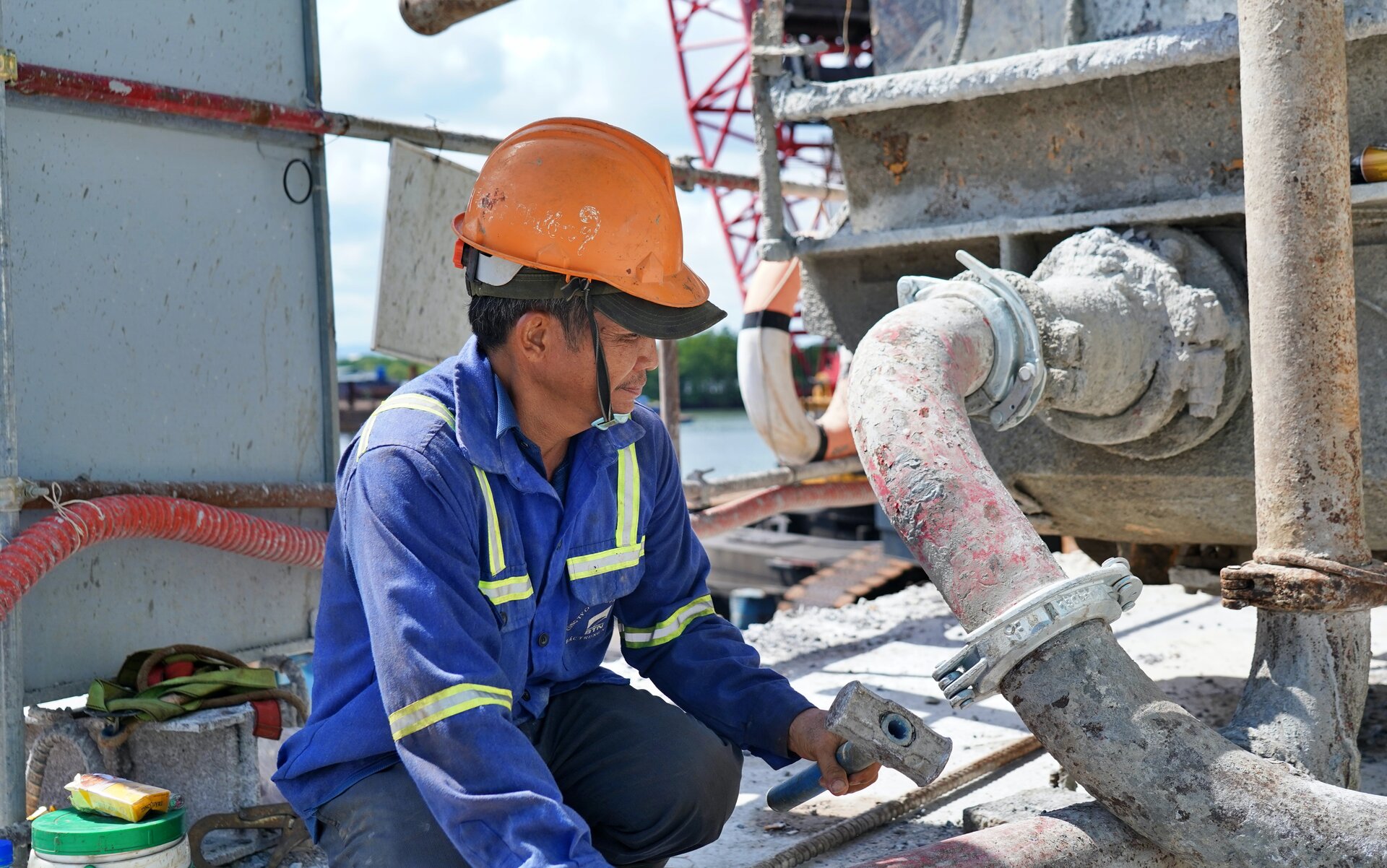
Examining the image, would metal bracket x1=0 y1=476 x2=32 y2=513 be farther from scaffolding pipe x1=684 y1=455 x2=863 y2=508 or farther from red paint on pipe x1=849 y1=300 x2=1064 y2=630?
scaffolding pipe x1=684 y1=455 x2=863 y2=508

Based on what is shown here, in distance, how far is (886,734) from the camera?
2059mm

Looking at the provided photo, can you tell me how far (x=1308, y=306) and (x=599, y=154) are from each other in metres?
1.28

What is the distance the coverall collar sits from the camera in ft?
6.63

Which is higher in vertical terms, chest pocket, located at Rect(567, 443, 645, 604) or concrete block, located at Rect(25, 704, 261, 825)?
chest pocket, located at Rect(567, 443, 645, 604)

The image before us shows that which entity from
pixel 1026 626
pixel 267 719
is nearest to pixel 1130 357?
pixel 1026 626

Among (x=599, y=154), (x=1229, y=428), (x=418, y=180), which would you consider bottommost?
(x=1229, y=428)

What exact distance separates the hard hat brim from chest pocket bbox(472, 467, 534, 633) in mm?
344

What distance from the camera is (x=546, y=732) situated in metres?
2.34

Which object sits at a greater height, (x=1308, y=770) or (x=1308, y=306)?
(x=1308, y=306)

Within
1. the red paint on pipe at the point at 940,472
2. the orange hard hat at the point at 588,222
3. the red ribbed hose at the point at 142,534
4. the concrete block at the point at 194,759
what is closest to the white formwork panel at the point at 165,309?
the red ribbed hose at the point at 142,534

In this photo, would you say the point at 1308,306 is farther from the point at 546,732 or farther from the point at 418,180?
the point at 418,180

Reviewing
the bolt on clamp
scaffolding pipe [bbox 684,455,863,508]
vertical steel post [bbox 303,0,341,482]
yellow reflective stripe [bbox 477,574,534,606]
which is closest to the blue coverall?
yellow reflective stripe [bbox 477,574,534,606]

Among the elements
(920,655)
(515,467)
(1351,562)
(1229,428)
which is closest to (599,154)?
(515,467)

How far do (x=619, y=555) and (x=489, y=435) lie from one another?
1.11 ft
